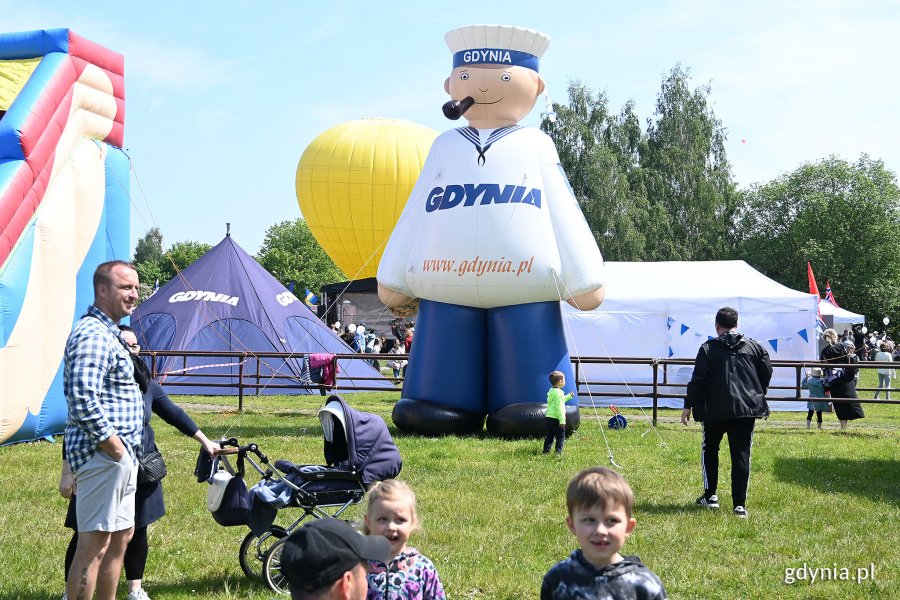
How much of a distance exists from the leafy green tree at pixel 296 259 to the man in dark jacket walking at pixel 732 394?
6881 centimetres

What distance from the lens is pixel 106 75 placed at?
1099 cm

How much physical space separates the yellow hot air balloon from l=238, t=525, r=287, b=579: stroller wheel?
26.4m

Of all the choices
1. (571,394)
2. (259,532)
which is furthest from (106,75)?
(259,532)

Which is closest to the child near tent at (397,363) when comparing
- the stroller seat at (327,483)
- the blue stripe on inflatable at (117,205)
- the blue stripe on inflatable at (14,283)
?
the blue stripe on inflatable at (117,205)

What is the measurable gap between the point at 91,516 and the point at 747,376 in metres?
4.84

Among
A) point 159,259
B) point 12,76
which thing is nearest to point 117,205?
point 12,76

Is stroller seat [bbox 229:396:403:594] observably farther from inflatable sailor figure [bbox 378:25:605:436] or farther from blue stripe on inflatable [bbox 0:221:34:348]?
inflatable sailor figure [bbox 378:25:605:436]

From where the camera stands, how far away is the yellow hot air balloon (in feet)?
106

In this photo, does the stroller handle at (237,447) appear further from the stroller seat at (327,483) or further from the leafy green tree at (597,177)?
the leafy green tree at (597,177)

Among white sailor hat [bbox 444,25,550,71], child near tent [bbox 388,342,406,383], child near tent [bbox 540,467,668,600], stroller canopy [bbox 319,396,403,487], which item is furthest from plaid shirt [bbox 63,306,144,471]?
child near tent [bbox 388,342,406,383]

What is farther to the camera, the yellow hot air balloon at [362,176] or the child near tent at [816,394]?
the yellow hot air balloon at [362,176]

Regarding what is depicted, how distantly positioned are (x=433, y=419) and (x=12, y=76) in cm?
592

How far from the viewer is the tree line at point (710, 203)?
1518 inches
